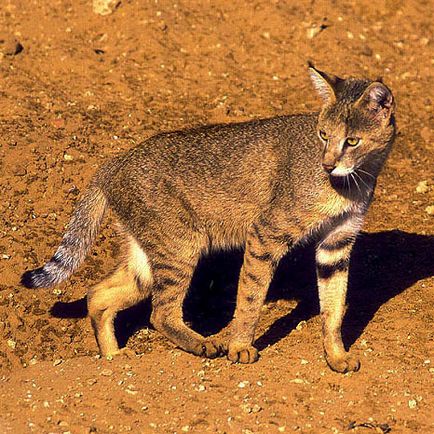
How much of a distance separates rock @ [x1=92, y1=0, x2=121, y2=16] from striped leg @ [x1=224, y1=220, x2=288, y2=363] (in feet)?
16.7

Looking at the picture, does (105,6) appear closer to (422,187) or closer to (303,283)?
(422,187)

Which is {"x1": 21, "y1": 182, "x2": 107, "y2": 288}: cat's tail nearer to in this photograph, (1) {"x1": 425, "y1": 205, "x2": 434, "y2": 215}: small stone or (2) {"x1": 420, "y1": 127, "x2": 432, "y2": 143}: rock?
(1) {"x1": 425, "y1": 205, "x2": 434, "y2": 215}: small stone

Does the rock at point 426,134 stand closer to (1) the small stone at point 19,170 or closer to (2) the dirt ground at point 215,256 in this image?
(2) the dirt ground at point 215,256

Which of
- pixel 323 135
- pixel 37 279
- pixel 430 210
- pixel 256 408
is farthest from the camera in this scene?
pixel 430 210

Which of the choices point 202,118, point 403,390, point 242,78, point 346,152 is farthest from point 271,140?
point 242,78

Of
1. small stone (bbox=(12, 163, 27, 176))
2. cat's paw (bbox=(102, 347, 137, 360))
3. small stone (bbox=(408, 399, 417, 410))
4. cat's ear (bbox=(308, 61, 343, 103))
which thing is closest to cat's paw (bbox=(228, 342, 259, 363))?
cat's paw (bbox=(102, 347, 137, 360))

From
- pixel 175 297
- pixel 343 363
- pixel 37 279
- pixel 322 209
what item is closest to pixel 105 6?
pixel 37 279

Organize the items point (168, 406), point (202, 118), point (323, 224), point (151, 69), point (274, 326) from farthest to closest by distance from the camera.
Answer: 1. point (151, 69)
2. point (202, 118)
3. point (274, 326)
4. point (323, 224)
5. point (168, 406)

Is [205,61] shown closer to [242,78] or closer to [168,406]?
[242,78]

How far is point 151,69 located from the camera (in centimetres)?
1073

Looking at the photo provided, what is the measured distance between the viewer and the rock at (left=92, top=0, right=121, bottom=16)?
11211 millimetres

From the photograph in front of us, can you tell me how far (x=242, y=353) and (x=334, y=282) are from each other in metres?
0.91

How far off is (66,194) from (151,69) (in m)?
2.55

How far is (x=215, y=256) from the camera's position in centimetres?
908
